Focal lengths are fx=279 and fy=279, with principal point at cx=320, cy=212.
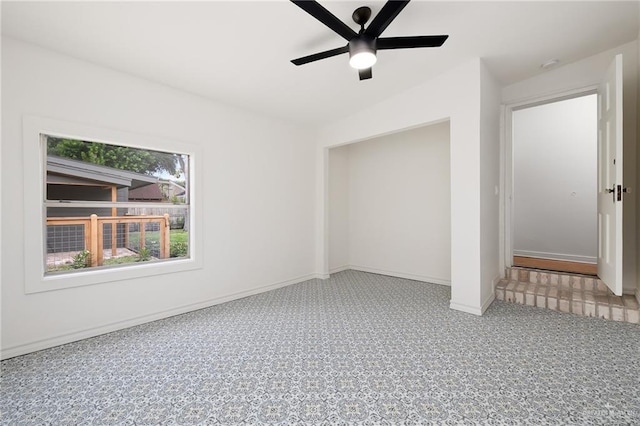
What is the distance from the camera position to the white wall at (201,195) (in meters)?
2.21

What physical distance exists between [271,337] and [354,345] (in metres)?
0.75

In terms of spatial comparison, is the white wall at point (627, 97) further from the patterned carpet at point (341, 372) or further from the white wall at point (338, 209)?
the white wall at point (338, 209)

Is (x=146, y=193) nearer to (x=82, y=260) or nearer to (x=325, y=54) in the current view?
(x=82, y=260)

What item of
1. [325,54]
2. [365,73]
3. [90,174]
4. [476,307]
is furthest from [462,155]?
[90,174]

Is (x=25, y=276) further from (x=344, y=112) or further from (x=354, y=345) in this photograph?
(x=344, y=112)

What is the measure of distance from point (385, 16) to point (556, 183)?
4.87 m

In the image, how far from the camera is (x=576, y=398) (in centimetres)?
167

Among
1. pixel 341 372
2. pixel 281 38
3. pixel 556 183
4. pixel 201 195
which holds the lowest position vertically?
pixel 341 372

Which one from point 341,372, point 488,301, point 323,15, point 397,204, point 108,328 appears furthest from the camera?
point 397,204

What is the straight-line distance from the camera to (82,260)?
2.63 m

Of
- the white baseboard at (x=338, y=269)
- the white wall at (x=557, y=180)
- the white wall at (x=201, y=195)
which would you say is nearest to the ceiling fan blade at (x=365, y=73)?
the white wall at (x=201, y=195)

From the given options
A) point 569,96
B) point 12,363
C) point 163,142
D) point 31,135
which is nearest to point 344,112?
point 163,142

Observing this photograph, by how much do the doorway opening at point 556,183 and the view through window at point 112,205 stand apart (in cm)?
505

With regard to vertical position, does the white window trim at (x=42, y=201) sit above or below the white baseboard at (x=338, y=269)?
above
